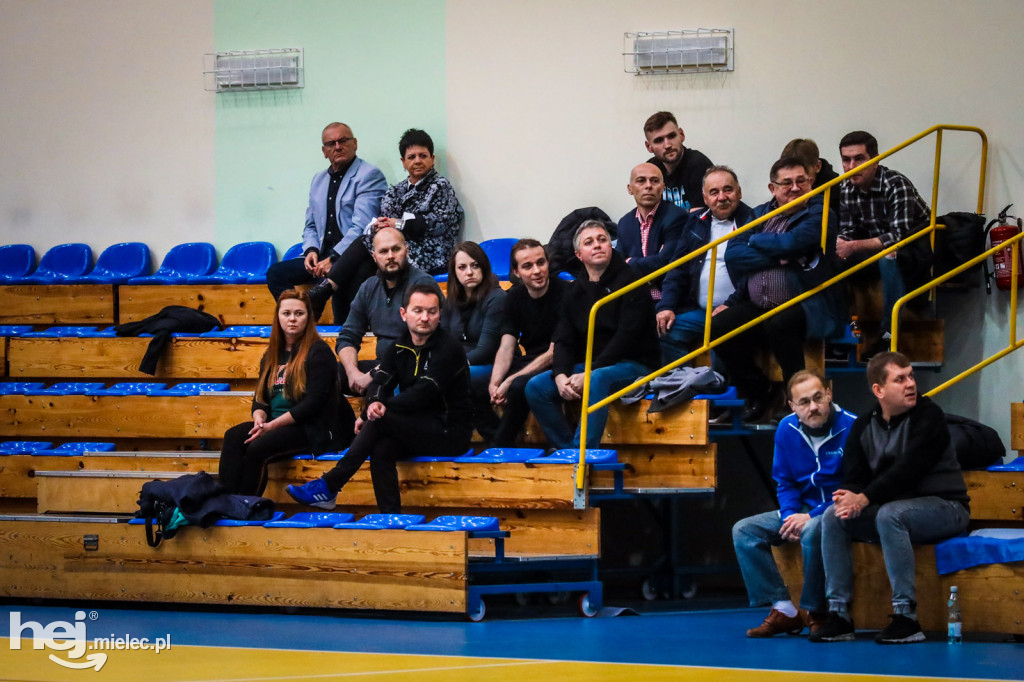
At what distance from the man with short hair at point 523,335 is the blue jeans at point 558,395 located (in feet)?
0.38

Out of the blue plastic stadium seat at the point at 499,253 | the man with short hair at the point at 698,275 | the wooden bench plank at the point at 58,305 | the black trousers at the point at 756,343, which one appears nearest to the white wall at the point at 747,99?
the blue plastic stadium seat at the point at 499,253

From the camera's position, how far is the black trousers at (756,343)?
6.07 meters

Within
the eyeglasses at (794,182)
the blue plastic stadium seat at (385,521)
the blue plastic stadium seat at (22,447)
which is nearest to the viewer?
the blue plastic stadium seat at (385,521)

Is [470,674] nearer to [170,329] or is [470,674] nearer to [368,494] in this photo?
[368,494]

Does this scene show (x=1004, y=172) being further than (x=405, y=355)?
Yes

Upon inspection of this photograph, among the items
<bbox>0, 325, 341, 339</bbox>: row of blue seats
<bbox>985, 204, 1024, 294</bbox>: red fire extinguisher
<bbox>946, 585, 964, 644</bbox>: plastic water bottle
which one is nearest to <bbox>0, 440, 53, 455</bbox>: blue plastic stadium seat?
<bbox>0, 325, 341, 339</bbox>: row of blue seats

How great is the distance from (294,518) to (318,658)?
130 cm

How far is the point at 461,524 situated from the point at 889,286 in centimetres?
262

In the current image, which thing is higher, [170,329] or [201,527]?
[170,329]

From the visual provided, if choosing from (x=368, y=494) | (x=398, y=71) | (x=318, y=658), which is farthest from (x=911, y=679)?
(x=398, y=71)

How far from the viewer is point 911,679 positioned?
12.9 ft

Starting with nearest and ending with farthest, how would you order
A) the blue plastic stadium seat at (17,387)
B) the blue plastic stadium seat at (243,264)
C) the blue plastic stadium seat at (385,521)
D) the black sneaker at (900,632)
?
the black sneaker at (900,632) < the blue plastic stadium seat at (385,521) < the blue plastic stadium seat at (17,387) < the blue plastic stadium seat at (243,264)

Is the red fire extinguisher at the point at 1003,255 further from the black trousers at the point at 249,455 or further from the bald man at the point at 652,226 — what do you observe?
the black trousers at the point at 249,455

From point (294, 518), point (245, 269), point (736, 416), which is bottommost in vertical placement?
point (294, 518)
